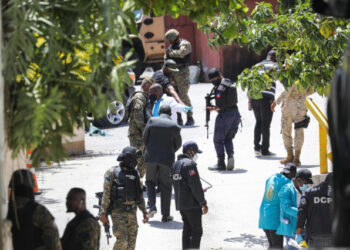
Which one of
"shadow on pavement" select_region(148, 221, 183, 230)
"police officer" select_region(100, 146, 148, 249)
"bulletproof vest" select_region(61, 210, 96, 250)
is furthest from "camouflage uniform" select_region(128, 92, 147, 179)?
"bulletproof vest" select_region(61, 210, 96, 250)

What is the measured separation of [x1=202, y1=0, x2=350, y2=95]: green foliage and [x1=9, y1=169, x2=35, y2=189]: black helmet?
335cm

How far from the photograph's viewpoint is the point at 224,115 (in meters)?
13.4

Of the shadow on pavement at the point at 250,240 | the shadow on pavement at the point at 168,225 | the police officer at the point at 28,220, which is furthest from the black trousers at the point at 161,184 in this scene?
the police officer at the point at 28,220

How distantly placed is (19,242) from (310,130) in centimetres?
1119

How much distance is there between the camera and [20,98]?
5.35 m

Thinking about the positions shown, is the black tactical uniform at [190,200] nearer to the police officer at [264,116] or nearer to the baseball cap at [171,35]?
the police officer at [264,116]

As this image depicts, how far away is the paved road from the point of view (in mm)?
10180

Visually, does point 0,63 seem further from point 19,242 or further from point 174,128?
point 174,128

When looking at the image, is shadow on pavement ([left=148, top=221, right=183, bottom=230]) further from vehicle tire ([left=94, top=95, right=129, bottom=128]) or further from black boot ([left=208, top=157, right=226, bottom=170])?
vehicle tire ([left=94, top=95, right=129, bottom=128])

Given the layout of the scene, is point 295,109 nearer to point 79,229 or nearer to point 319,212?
point 319,212

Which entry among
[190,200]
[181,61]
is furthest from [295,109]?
[190,200]

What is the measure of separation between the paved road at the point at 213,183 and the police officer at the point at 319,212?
1.48 m

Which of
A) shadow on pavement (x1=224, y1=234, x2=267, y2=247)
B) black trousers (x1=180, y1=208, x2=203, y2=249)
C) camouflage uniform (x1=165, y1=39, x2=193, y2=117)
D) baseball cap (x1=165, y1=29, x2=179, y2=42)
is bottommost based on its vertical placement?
shadow on pavement (x1=224, y1=234, x2=267, y2=247)

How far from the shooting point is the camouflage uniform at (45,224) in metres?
6.04
